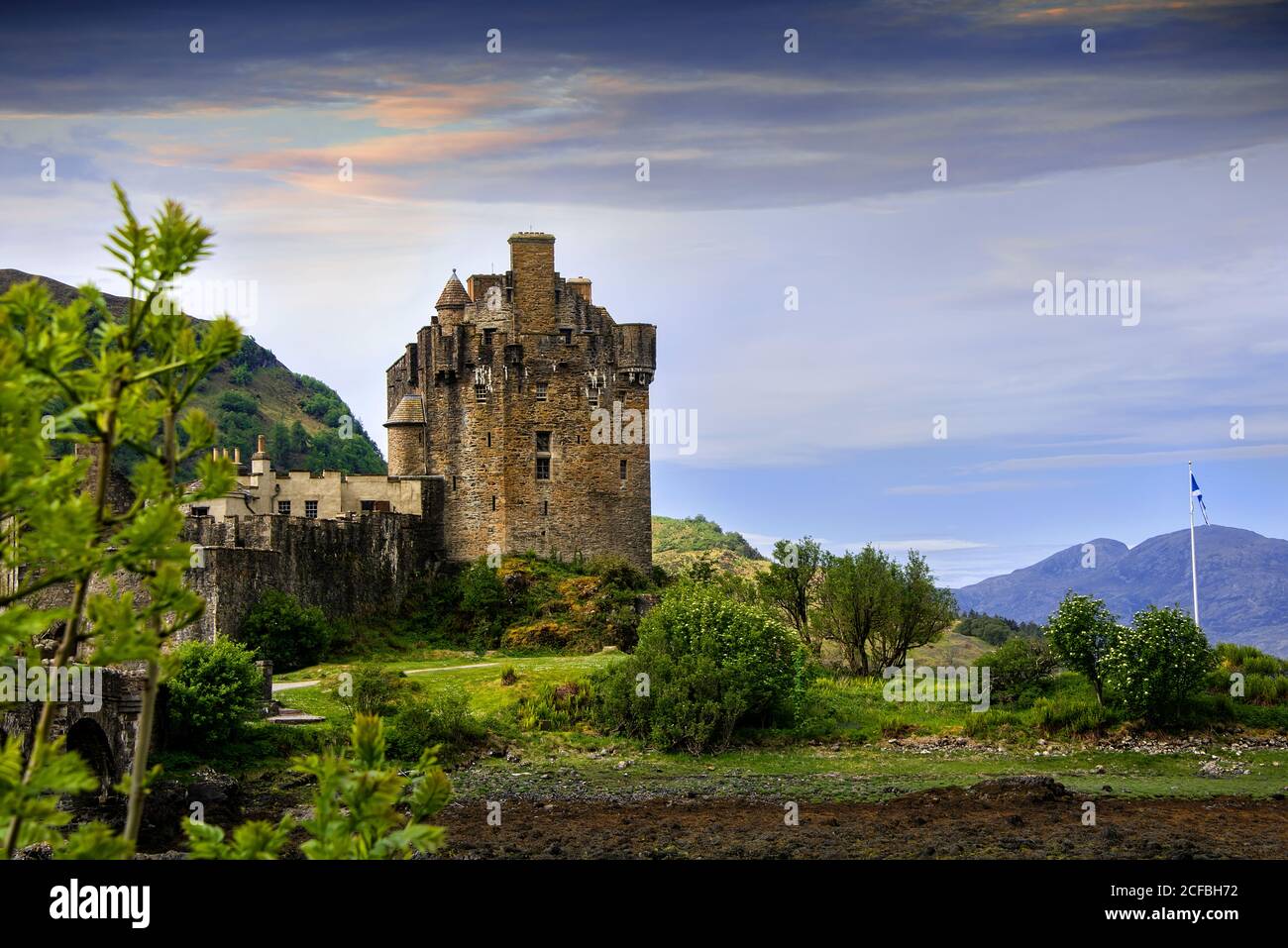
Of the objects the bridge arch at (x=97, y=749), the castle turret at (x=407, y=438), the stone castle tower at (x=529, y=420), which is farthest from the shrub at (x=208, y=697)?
the castle turret at (x=407, y=438)

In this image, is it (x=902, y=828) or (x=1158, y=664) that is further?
(x=1158, y=664)

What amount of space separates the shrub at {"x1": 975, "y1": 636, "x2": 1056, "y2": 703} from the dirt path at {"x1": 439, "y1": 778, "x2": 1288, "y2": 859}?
10.3 metres

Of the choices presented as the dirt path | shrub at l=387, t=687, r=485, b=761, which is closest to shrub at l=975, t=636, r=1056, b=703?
the dirt path

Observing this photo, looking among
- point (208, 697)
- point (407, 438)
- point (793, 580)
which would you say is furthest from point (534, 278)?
point (208, 697)

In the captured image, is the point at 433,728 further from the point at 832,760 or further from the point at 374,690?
the point at 832,760

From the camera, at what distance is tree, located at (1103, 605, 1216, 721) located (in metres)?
42.0

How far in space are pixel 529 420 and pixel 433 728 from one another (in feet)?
86.8

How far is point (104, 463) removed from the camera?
7441 mm

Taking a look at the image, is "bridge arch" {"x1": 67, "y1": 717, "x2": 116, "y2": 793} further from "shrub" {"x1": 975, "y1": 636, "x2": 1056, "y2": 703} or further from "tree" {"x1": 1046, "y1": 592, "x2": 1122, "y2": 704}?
"tree" {"x1": 1046, "y1": 592, "x2": 1122, "y2": 704}

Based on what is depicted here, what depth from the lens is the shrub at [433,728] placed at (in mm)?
38312

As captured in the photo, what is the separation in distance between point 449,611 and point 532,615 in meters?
3.94

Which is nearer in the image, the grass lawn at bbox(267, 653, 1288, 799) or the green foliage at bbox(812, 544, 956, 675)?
the grass lawn at bbox(267, 653, 1288, 799)

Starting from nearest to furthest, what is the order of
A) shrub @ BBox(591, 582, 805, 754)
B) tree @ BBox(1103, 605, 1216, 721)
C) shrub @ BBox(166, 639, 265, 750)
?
shrub @ BBox(166, 639, 265, 750) → shrub @ BBox(591, 582, 805, 754) → tree @ BBox(1103, 605, 1216, 721)
